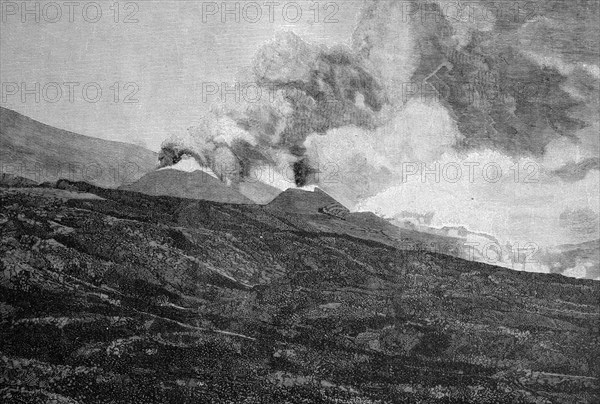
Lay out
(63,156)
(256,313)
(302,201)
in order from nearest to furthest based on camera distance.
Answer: (256,313), (63,156), (302,201)

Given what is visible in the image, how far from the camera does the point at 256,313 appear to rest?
5.57m

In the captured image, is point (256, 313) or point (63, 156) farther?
point (63, 156)

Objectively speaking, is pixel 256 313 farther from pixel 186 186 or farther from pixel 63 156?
pixel 63 156

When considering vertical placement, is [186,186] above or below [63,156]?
below

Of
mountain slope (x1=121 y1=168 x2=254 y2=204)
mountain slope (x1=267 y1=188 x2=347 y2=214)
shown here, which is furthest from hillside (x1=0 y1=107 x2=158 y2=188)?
mountain slope (x1=267 y1=188 x2=347 y2=214)

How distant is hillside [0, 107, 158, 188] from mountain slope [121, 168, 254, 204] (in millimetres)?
97

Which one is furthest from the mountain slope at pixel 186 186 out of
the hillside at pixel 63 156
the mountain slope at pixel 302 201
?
the mountain slope at pixel 302 201

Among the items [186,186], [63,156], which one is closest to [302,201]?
[186,186]

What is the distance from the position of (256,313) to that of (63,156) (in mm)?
2449

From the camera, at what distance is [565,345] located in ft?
19.3

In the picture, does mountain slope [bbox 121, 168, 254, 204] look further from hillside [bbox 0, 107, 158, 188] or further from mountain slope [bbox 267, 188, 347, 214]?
mountain slope [bbox 267, 188, 347, 214]

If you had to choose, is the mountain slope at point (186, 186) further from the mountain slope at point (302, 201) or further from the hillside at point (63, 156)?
A: the mountain slope at point (302, 201)

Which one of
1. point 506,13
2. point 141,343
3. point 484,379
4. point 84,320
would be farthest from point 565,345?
point 84,320

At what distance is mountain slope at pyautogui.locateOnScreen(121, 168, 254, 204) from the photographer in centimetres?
572
